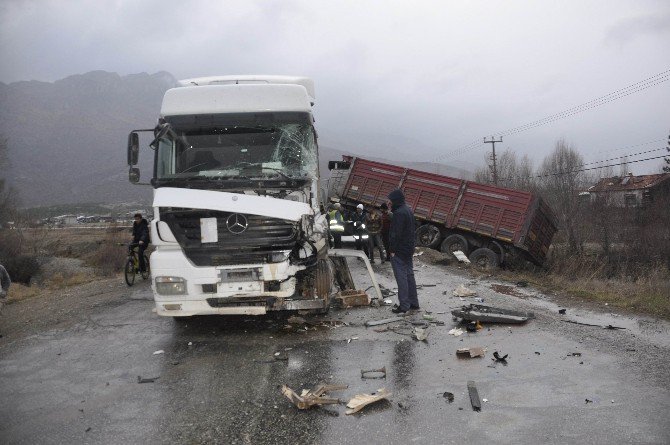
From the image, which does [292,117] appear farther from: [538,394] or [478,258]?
[478,258]

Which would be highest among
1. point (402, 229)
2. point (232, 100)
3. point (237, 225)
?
point (232, 100)

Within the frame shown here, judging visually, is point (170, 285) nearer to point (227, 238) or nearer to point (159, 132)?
point (227, 238)

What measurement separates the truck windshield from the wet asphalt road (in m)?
2.13

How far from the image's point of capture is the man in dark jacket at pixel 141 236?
1028 centimetres

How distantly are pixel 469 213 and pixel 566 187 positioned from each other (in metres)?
25.4

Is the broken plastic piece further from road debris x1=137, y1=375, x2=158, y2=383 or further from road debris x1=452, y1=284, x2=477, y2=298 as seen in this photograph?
road debris x1=137, y1=375, x2=158, y2=383

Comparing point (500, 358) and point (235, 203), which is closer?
point (500, 358)

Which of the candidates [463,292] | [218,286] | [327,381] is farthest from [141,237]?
[327,381]

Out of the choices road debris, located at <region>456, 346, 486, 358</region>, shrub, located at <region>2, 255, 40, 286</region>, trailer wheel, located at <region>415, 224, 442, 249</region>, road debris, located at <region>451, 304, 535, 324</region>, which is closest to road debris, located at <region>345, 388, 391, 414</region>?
road debris, located at <region>456, 346, 486, 358</region>

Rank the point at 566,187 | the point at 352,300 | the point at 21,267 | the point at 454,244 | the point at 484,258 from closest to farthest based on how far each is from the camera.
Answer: the point at 352,300, the point at 484,258, the point at 454,244, the point at 21,267, the point at 566,187

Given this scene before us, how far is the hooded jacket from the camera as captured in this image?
6781 mm

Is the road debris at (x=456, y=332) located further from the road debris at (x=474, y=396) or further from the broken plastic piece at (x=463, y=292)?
the broken plastic piece at (x=463, y=292)

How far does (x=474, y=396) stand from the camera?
3885mm

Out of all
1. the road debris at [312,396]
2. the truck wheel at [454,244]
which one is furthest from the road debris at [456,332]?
the truck wheel at [454,244]
